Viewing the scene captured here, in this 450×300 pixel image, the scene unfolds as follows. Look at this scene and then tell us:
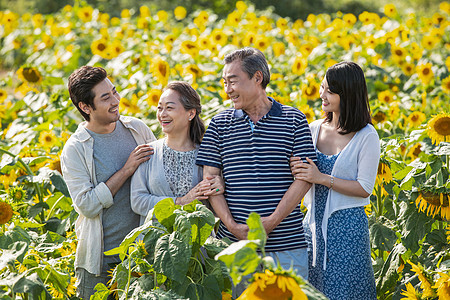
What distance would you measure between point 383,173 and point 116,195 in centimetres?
120

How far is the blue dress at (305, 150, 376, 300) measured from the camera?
→ 2.59 metres

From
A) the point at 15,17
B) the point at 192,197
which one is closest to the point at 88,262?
the point at 192,197

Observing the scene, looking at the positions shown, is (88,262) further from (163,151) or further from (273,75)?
(273,75)

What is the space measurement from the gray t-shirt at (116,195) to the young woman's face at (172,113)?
0.28 meters

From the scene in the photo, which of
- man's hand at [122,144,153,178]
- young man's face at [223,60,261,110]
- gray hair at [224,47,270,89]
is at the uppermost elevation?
gray hair at [224,47,270,89]

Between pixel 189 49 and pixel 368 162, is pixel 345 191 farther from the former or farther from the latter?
pixel 189 49

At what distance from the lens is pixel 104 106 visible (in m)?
2.66

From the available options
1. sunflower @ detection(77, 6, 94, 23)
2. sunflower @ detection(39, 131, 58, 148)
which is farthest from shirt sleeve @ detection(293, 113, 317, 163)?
sunflower @ detection(77, 6, 94, 23)

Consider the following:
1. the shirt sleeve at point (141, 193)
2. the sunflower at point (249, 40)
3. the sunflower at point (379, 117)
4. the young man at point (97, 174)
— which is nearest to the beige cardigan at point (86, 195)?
the young man at point (97, 174)

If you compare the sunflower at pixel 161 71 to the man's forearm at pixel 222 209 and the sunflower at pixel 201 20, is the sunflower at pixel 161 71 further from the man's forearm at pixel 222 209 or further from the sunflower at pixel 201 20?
the sunflower at pixel 201 20

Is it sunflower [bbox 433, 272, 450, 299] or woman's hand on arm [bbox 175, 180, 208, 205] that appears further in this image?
woman's hand on arm [bbox 175, 180, 208, 205]

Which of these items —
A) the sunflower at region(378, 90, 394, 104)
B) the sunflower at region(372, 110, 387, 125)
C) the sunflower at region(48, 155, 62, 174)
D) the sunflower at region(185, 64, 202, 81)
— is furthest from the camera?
the sunflower at region(185, 64, 202, 81)

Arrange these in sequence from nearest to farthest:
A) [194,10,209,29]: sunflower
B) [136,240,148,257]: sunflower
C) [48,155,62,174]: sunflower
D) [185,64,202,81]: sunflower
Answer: [136,240,148,257]: sunflower
[48,155,62,174]: sunflower
[185,64,202,81]: sunflower
[194,10,209,29]: sunflower

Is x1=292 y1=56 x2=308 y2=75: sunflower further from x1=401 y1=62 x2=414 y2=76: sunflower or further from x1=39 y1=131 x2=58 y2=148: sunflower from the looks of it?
x1=39 y1=131 x2=58 y2=148: sunflower
